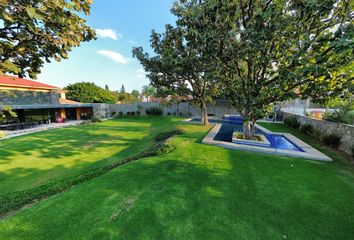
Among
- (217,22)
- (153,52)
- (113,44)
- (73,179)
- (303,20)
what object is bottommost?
(73,179)

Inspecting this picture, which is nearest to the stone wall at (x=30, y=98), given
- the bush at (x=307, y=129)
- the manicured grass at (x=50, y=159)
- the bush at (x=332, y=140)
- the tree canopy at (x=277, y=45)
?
the manicured grass at (x=50, y=159)

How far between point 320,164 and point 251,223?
473cm

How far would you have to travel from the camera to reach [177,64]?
32.1 feet

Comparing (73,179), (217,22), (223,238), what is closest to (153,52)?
(217,22)

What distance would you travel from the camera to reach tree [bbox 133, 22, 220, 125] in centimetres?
976

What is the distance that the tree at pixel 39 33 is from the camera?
2.23 metres

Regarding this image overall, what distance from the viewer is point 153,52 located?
12.8m

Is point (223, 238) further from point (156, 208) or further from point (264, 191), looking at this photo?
point (264, 191)

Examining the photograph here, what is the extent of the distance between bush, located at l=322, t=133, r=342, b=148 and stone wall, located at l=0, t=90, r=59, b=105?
2411 centimetres

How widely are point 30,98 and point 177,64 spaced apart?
18117 mm

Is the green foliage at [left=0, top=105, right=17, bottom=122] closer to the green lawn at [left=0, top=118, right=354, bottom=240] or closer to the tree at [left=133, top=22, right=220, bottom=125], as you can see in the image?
the green lawn at [left=0, top=118, right=354, bottom=240]

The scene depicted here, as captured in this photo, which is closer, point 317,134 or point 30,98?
point 317,134

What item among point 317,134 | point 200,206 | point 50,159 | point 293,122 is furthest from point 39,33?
point 293,122

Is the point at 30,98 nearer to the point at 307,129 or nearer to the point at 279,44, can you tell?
the point at 279,44
